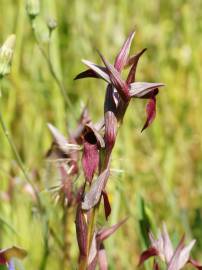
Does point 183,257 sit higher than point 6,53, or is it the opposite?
point 6,53

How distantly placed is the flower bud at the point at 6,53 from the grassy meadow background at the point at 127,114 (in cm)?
38

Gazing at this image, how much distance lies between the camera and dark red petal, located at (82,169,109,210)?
2.25 feet

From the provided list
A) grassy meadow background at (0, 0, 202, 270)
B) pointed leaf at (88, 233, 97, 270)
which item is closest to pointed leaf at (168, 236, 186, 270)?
pointed leaf at (88, 233, 97, 270)

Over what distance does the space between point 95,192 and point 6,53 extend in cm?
43

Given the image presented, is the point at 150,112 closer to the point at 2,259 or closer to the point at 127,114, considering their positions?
the point at 2,259

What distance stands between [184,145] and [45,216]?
103 centimetres

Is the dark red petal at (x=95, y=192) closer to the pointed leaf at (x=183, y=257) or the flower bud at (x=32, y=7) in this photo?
the pointed leaf at (x=183, y=257)

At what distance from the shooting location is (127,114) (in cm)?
218

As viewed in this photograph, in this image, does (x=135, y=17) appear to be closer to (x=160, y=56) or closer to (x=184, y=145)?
(x=160, y=56)

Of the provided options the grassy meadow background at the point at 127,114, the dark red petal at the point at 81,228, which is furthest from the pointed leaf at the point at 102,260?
the grassy meadow background at the point at 127,114

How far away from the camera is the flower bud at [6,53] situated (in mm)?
1017

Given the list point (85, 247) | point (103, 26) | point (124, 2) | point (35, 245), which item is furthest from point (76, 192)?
point (124, 2)

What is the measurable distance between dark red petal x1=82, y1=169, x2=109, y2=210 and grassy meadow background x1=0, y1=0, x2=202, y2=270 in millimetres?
710

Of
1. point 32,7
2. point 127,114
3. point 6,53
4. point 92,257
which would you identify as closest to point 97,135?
point 92,257
